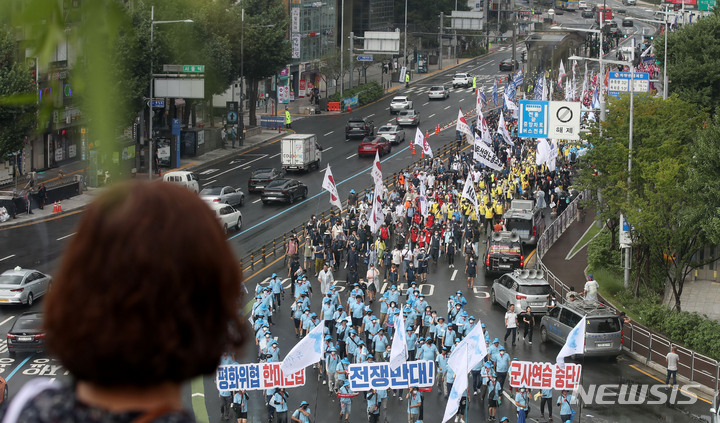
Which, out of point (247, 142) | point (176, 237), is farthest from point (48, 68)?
point (247, 142)

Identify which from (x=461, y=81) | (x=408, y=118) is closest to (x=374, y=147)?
(x=408, y=118)

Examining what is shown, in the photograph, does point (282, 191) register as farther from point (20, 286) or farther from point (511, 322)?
point (511, 322)

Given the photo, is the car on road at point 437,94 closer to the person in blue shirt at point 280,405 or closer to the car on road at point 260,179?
the car on road at point 260,179

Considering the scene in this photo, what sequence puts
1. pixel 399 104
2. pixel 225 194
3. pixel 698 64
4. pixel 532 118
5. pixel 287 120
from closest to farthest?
pixel 532 118, pixel 225 194, pixel 698 64, pixel 287 120, pixel 399 104

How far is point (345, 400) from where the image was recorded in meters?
22.3

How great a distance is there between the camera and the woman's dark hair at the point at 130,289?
1.89m

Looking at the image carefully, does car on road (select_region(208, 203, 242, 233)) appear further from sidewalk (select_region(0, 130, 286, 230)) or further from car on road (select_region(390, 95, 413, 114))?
car on road (select_region(390, 95, 413, 114))

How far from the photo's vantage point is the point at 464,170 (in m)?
54.8

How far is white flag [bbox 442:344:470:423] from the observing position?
2041cm

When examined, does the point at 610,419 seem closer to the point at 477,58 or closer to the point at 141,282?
the point at 141,282

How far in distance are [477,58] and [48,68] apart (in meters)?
125

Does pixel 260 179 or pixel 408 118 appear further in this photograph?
pixel 408 118

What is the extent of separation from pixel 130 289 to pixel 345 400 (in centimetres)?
2084

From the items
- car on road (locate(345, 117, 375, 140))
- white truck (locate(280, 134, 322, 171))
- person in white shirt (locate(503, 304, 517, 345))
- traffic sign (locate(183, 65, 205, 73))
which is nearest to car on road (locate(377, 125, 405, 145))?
car on road (locate(345, 117, 375, 140))
